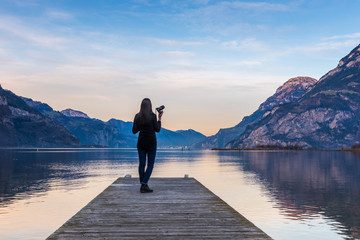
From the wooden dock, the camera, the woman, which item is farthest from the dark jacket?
the wooden dock

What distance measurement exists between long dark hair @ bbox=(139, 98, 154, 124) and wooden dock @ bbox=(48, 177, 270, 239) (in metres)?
3.12

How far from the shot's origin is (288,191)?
116 feet

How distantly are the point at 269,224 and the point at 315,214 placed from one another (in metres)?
4.64

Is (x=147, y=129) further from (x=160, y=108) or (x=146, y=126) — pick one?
(x=160, y=108)

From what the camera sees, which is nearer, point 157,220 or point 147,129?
point 157,220

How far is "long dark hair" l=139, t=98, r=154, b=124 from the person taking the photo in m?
14.5

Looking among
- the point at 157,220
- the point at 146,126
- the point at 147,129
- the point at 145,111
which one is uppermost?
the point at 145,111

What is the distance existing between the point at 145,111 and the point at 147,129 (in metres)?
0.73

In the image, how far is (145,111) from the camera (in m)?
14.5

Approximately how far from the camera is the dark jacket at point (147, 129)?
14.5 meters

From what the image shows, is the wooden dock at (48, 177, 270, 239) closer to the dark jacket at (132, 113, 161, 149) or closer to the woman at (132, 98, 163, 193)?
the woman at (132, 98, 163, 193)

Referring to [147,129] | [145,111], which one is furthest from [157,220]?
[145,111]

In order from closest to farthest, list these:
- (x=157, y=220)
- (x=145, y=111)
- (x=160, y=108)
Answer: (x=157, y=220), (x=160, y=108), (x=145, y=111)

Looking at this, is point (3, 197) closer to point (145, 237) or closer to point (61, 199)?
point (61, 199)
